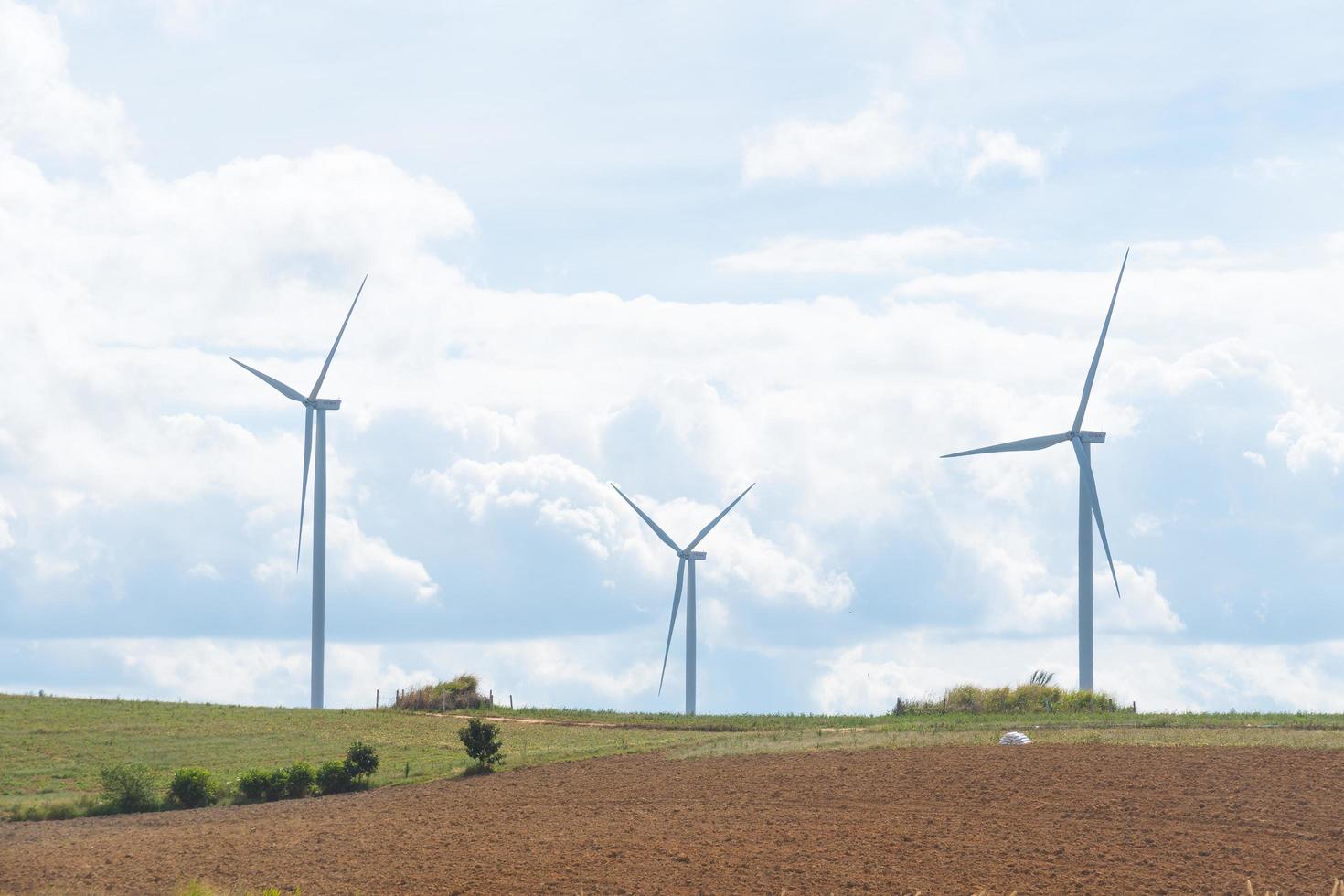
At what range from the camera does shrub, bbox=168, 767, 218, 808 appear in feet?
120

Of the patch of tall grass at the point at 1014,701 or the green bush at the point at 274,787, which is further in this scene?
the patch of tall grass at the point at 1014,701

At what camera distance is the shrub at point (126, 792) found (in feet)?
119

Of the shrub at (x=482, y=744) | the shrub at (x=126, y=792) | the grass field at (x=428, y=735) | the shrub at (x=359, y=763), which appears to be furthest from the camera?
the grass field at (x=428, y=735)

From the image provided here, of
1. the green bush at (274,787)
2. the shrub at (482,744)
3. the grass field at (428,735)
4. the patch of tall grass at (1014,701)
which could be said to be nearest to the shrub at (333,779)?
the green bush at (274,787)

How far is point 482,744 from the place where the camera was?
3944 cm

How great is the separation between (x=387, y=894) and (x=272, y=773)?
15.6 metres

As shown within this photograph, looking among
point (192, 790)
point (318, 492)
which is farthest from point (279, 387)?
point (192, 790)

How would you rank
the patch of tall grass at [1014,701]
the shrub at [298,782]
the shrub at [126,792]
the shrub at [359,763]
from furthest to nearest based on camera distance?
the patch of tall grass at [1014,701] → the shrub at [359,763] → the shrub at [298,782] → the shrub at [126,792]

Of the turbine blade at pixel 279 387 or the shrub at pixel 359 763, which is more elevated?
the turbine blade at pixel 279 387

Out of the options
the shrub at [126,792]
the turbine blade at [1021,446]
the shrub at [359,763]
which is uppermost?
the turbine blade at [1021,446]

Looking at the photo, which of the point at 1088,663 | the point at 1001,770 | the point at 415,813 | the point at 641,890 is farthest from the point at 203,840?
the point at 1088,663

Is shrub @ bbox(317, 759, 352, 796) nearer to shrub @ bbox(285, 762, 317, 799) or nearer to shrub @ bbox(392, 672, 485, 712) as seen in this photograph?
shrub @ bbox(285, 762, 317, 799)

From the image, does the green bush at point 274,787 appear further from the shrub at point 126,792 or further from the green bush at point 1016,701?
the green bush at point 1016,701

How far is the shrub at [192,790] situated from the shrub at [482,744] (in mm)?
6640
